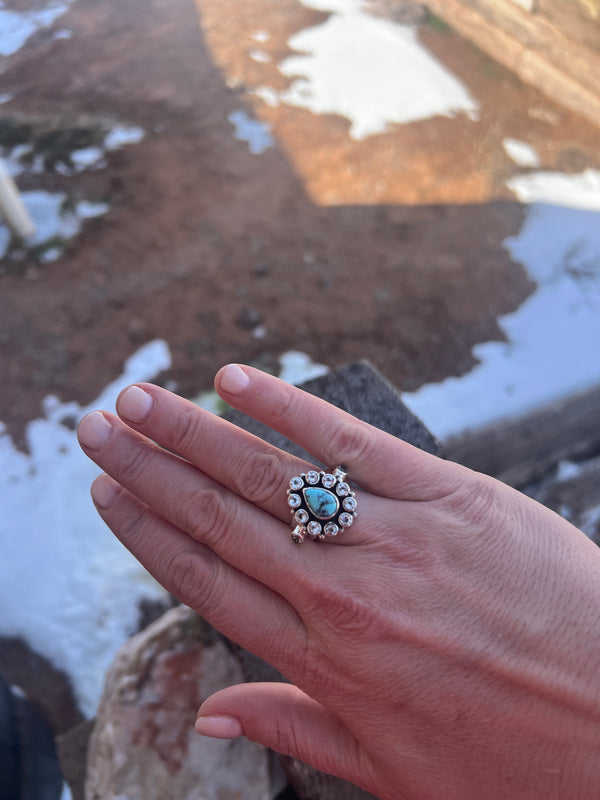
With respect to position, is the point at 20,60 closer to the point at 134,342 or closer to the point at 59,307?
the point at 59,307

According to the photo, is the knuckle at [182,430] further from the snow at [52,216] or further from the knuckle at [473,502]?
the snow at [52,216]

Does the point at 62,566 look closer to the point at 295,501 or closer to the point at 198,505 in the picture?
the point at 198,505

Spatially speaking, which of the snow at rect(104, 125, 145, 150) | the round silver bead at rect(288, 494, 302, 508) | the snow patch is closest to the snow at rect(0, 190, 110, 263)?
the snow at rect(104, 125, 145, 150)

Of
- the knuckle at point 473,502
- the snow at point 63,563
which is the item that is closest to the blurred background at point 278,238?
the snow at point 63,563

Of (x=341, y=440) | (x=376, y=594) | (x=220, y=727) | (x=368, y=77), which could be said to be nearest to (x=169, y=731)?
(x=220, y=727)

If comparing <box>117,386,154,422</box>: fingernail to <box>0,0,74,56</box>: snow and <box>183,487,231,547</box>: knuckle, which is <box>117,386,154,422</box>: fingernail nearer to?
<box>183,487,231,547</box>: knuckle

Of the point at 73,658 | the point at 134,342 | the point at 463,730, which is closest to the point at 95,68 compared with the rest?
the point at 134,342
